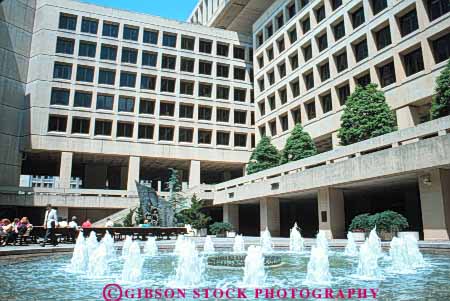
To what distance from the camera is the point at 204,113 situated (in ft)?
175

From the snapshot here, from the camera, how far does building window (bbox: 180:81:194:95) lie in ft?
173

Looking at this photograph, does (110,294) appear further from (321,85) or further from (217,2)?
(217,2)

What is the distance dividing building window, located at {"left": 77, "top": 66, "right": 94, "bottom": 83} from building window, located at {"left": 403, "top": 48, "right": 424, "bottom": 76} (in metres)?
35.0

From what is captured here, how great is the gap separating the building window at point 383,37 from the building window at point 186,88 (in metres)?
26.0

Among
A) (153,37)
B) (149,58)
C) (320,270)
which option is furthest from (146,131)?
(320,270)

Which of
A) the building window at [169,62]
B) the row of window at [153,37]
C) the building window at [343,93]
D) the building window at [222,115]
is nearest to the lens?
the building window at [343,93]

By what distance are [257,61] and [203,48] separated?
8.01 m

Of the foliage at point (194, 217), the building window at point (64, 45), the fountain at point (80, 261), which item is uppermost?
the building window at point (64, 45)

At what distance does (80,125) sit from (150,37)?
14891 mm

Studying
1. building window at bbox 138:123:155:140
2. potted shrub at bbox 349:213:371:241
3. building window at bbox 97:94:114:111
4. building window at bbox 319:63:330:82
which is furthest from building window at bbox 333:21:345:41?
building window at bbox 97:94:114:111

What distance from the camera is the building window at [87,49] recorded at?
158 feet

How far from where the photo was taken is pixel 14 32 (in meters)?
45.3

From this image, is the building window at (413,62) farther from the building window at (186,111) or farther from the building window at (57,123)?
the building window at (57,123)

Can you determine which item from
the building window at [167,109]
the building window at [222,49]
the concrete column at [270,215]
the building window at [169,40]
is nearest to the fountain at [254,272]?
the concrete column at [270,215]
